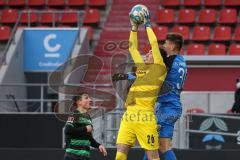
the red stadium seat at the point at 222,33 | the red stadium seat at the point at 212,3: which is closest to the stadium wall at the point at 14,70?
the red stadium seat at the point at 222,33

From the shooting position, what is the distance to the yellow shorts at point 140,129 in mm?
7961

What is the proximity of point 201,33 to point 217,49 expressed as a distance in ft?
3.90

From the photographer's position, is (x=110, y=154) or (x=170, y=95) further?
(x=110, y=154)

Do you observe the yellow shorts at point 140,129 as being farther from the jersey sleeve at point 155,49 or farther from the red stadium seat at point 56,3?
the red stadium seat at point 56,3

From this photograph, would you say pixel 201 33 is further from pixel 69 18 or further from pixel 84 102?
pixel 84 102

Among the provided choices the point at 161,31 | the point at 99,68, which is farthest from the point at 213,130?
the point at 161,31

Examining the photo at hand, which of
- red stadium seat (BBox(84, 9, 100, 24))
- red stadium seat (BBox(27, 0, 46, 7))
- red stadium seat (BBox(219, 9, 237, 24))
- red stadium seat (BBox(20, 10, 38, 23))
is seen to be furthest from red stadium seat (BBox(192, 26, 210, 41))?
red stadium seat (BBox(27, 0, 46, 7))

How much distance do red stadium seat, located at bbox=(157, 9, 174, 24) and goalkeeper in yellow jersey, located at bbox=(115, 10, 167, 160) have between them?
12478mm

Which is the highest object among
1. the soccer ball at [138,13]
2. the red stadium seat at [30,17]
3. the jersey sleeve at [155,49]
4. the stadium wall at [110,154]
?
the red stadium seat at [30,17]

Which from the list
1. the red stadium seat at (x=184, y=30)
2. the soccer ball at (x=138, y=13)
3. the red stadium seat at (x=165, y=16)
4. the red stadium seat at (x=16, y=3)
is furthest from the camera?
the red stadium seat at (x=16, y=3)

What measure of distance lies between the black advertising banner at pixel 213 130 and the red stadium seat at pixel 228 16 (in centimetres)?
781

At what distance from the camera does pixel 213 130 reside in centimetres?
1298

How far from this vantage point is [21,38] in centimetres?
1912

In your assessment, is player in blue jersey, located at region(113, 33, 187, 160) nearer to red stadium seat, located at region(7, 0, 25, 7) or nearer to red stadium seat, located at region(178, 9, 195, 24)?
red stadium seat, located at region(178, 9, 195, 24)
